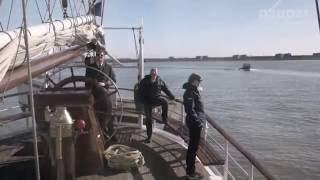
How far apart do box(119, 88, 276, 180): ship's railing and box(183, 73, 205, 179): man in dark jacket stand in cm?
28

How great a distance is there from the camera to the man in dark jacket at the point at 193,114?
5785mm

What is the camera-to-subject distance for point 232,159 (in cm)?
611

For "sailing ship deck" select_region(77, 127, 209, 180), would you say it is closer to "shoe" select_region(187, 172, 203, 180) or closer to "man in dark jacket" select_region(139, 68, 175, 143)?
"shoe" select_region(187, 172, 203, 180)

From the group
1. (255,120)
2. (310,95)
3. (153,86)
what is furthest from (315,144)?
(310,95)

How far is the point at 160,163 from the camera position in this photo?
255 inches

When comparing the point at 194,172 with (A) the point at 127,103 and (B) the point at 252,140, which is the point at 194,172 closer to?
(A) the point at 127,103

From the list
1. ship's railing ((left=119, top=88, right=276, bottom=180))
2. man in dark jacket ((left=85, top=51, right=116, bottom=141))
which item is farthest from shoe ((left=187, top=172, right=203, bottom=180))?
man in dark jacket ((left=85, top=51, right=116, bottom=141))

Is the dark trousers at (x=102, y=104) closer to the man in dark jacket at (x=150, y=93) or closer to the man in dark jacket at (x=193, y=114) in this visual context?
the man in dark jacket at (x=150, y=93)

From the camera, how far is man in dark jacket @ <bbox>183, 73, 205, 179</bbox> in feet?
19.0

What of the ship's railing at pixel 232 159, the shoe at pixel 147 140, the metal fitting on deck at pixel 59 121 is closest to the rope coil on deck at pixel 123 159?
the ship's railing at pixel 232 159

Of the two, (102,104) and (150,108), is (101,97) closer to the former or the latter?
(102,104)

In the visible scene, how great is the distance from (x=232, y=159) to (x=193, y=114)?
893 millimetres

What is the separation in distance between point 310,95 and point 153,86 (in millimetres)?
39173

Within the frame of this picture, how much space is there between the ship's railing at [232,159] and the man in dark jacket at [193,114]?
0.92 ft
